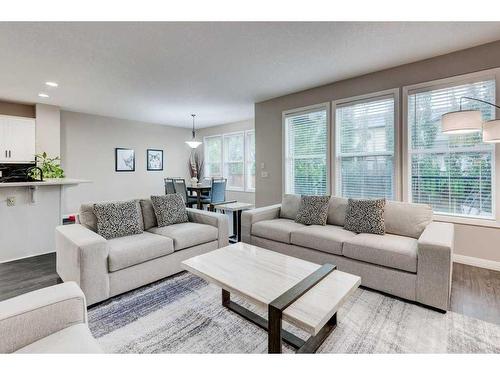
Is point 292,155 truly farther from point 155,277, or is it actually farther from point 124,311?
point 124,311

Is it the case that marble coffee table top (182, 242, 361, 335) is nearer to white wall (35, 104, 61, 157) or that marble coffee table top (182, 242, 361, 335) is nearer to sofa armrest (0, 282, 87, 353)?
sofa armrest (0, 282, 87, 353)

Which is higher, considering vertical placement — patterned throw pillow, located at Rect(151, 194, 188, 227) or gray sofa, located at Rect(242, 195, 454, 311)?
patterned throw pillow, located at Rect(151, 194, 188, 227)

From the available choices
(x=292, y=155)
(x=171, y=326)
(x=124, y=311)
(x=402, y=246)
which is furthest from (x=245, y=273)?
(x=292, y=155)

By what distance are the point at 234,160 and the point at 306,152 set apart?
10.5ft

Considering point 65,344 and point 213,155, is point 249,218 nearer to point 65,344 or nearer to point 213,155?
point 65,344

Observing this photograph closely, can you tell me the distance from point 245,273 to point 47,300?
3.82 ft

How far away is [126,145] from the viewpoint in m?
6.77

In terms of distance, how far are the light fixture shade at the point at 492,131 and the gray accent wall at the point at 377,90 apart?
2.45ft

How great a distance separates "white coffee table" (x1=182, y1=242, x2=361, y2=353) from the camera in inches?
55.9

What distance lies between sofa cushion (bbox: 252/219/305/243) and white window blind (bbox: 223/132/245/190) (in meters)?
3.71

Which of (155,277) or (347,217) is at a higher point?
(347,217)

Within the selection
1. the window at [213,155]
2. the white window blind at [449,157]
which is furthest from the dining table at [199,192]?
the white window blind at [449,157]

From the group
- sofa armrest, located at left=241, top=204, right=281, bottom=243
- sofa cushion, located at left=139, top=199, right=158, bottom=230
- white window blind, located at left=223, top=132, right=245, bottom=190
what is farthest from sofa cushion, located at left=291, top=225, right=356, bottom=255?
white window blind, located at left=223, top=132, right=245, bottom=190

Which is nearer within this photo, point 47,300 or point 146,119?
point 47,300
